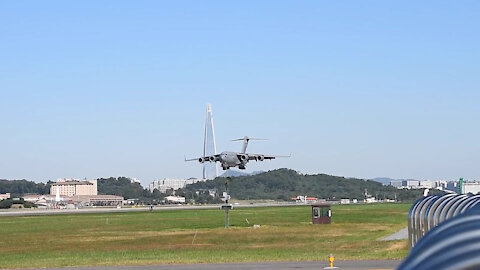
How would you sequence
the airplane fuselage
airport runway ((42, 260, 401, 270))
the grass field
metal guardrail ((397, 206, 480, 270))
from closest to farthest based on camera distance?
1. metal guardrail ((397, 206, 480, 270))
2. airport runway ((42, 260, 401, 270))
3. the grass field
4. the airplane fuselage

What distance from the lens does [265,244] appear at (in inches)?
2441

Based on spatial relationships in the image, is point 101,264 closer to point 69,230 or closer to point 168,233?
point 168,233

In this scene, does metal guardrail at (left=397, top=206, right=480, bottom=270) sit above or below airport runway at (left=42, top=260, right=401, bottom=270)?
above

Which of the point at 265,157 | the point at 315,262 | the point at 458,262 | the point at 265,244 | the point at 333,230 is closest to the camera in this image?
the point at 458,262

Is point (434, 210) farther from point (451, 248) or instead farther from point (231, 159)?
point (231, 159)

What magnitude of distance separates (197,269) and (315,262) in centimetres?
614

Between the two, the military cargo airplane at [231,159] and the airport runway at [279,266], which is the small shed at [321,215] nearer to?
the military cargo airplane at [231,159]

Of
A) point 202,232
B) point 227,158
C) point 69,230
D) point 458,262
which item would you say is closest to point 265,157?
point 227,158

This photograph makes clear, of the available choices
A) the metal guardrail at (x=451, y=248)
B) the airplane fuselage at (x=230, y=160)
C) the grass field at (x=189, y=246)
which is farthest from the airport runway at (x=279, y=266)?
the airplane fuselage at (x=230, y=160)

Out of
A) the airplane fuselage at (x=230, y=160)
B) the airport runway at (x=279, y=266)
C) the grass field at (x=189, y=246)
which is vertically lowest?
the airport runway at (x=279, y=266)

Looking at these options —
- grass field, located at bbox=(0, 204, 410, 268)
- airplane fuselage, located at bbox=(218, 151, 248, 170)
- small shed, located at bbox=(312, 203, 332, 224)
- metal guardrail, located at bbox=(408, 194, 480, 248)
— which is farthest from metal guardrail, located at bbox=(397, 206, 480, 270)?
small shed, located at bbox=(312, 203, 332, 224)

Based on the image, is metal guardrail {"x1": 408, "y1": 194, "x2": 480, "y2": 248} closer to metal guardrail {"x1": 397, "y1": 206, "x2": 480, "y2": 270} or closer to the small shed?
metal guardrail {"x1": 397, "y1": 206, "x2": 480, "y2": 270}

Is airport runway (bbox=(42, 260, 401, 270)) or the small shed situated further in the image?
the small shed

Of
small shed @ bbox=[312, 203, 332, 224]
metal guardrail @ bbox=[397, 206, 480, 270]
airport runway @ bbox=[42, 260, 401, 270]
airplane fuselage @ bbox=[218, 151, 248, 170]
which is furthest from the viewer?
small shed @ bbox=[312, 203, 332, 224]
